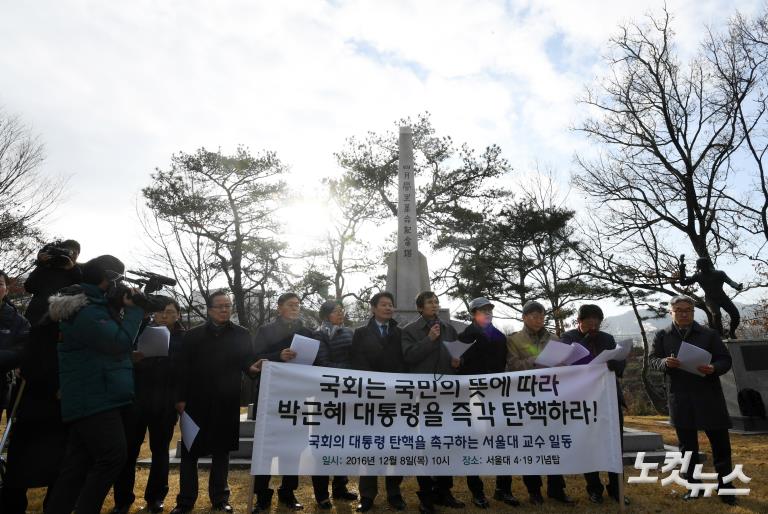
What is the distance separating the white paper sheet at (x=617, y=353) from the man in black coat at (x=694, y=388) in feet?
1.45

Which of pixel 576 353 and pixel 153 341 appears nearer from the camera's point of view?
pixel 153 341

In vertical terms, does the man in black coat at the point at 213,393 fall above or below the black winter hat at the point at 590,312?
below

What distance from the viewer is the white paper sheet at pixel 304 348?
397 centimetres

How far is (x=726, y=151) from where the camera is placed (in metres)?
15.9

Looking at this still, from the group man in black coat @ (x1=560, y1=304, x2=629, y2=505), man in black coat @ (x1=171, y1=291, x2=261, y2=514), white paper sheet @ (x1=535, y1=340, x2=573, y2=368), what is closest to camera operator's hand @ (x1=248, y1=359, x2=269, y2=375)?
man in black coat @ (x1=171, y1=291, x2=261, y2=514)

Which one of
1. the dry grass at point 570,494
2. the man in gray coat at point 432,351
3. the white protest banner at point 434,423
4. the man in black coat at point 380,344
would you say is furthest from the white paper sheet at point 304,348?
the dry grass at point 570,494

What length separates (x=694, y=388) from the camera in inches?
165

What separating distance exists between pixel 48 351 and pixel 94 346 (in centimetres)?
80

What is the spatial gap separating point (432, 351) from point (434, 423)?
60 cm

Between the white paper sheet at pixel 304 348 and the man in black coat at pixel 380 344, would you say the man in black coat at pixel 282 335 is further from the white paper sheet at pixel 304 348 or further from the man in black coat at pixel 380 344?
the man in black coat at pixel 380 344

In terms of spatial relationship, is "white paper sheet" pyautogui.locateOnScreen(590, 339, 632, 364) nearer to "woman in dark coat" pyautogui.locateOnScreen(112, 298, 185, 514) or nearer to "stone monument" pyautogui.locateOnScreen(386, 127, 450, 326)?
"woman in dark coat" pyautogui.locateOnScreen(112, 298, 185, 514)

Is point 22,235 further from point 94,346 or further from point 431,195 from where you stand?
point 94,346

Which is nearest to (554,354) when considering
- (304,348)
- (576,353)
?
(576,353)

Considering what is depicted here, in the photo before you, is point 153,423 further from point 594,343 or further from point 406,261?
point 406,261
